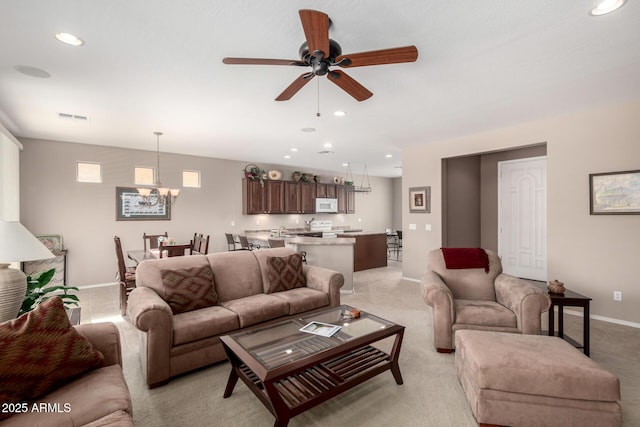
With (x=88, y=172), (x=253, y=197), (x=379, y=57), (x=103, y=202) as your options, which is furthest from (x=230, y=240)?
(x=379, y=57)

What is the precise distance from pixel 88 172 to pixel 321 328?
18.5 ft

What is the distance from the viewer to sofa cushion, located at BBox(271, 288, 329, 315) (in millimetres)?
3168

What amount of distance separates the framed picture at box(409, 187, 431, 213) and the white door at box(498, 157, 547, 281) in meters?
1.40

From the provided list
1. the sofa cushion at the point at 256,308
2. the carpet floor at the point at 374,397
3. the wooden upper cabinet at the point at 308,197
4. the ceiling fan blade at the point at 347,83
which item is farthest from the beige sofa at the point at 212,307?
the wooden upper cabinet at the point at 308,197

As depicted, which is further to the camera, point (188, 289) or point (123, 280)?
point (123, 280)

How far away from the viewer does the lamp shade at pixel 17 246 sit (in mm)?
1873

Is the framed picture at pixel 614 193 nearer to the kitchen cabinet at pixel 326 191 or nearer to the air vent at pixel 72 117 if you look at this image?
the kitchen cabinet at pixel 326 191

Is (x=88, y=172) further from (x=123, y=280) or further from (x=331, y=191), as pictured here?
(x=331, y=191)

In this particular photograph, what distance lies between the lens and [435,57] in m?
2.57

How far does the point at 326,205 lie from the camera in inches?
350

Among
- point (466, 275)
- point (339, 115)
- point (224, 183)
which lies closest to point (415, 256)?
point (466, 275)

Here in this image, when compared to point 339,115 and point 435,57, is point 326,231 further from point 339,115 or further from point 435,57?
point 435,57

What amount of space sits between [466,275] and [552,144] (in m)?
2.44

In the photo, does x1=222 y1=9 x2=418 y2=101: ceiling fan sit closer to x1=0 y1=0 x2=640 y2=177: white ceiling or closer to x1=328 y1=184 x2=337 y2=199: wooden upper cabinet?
x1=0 y1=0 x2=640 y2=177: white ceiling
